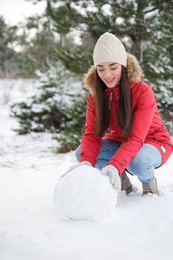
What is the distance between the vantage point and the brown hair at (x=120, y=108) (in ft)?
6.22

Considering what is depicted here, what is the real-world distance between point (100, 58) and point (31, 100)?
5.30 metres

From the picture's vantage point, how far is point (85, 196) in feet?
5.23

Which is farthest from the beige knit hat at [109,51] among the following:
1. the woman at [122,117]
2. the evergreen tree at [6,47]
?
the evergreen tree at [6,47]

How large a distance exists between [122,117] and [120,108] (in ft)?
0.20

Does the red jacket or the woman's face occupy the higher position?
the woman's face

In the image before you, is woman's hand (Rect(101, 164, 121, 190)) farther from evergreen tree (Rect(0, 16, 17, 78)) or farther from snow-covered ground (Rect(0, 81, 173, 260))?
evergreen tree (Rect(0, 16, 17, 78))

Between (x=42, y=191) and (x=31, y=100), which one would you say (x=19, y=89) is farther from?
(x=42, y=191)

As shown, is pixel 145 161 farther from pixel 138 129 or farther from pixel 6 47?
pixel 6 47

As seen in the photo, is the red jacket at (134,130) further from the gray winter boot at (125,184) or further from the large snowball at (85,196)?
the gray winter boot at (125,184)

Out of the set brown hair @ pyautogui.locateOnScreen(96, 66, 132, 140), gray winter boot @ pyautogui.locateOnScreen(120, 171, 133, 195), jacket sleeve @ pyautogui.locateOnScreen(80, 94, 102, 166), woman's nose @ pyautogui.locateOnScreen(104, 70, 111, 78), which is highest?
woman's nose @ pyautogui.locateOnScreen(104, 70, 111, 78)

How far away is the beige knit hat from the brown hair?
8 cm

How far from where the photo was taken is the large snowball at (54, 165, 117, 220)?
159 cm

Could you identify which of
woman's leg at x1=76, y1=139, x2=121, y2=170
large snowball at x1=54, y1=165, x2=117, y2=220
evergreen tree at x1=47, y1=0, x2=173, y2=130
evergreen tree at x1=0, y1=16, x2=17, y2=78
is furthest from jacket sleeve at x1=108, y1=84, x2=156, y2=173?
evergreen tree at x1=0, y1=16, x2=17, y2=78

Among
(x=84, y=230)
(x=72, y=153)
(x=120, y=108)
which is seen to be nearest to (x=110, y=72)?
(x=120, y=108)
